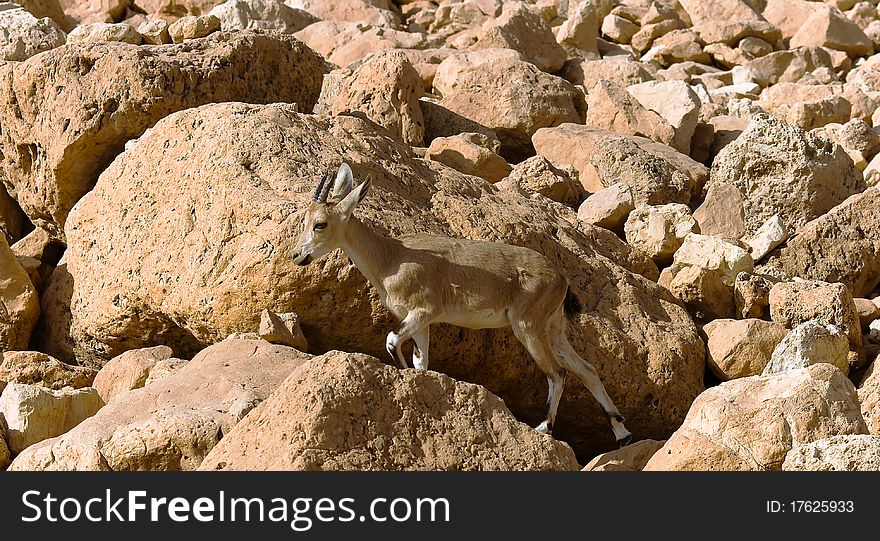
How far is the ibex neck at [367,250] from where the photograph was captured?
9.49m

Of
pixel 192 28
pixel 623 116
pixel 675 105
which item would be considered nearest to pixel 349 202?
pixel 623 116

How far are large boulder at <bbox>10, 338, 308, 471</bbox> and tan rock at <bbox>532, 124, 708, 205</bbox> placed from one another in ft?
19.3

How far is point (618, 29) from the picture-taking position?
22.8 meters

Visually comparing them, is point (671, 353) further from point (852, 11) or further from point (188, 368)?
point (852, 11)

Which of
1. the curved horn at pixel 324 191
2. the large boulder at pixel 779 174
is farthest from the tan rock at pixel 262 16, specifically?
A: the curved horn at pixel 324 191

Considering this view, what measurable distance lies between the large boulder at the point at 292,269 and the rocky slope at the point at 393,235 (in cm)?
3

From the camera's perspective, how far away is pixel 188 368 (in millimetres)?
9125

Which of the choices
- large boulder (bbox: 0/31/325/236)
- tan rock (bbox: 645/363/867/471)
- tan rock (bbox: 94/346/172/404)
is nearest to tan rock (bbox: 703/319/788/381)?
tan rock (bbox: 645/363/867/471)

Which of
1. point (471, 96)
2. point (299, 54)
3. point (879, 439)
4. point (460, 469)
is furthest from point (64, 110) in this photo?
point (879, 439)

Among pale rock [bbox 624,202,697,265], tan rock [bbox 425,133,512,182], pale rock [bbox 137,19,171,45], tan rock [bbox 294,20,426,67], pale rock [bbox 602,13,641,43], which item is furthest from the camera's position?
pale rock [bbox 602,13,641,43]

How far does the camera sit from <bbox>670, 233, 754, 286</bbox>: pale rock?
1222 centimetres

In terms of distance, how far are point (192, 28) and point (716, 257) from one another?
8015mm

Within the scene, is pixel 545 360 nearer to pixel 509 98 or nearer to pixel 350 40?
pixel 509 98

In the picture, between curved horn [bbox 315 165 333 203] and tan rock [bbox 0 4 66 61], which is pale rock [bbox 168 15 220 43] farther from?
curved horn [bbox 315 165 333 203]
